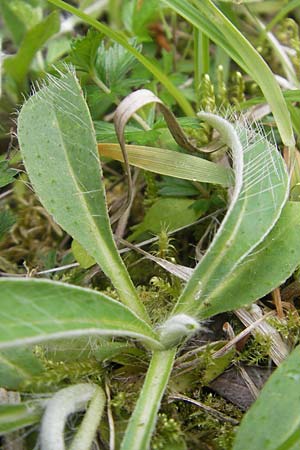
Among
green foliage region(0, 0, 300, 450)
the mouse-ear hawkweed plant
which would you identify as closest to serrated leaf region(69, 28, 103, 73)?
green foliage region(0, 0, 300, 450)

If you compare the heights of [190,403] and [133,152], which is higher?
[133,152]

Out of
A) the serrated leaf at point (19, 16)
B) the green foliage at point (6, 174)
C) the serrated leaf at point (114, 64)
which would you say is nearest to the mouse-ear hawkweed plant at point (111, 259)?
the green foliage at point (6, 174)

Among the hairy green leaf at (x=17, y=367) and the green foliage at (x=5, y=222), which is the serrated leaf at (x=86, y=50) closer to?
the green foliage at (x=5, y=222)

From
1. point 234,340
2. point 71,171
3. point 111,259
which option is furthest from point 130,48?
point 234,340

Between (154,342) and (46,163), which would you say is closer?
(154,342)

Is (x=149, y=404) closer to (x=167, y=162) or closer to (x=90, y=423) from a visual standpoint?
(x=90, y=423)

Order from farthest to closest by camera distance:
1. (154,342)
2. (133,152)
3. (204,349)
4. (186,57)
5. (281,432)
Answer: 1. (186,57)
2. (133,152)
3. (204,349)
4. (154,342)
5. (281,432)

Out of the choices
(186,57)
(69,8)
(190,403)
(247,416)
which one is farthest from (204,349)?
(186,57)

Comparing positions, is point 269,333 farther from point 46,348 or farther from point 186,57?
point 186,57
